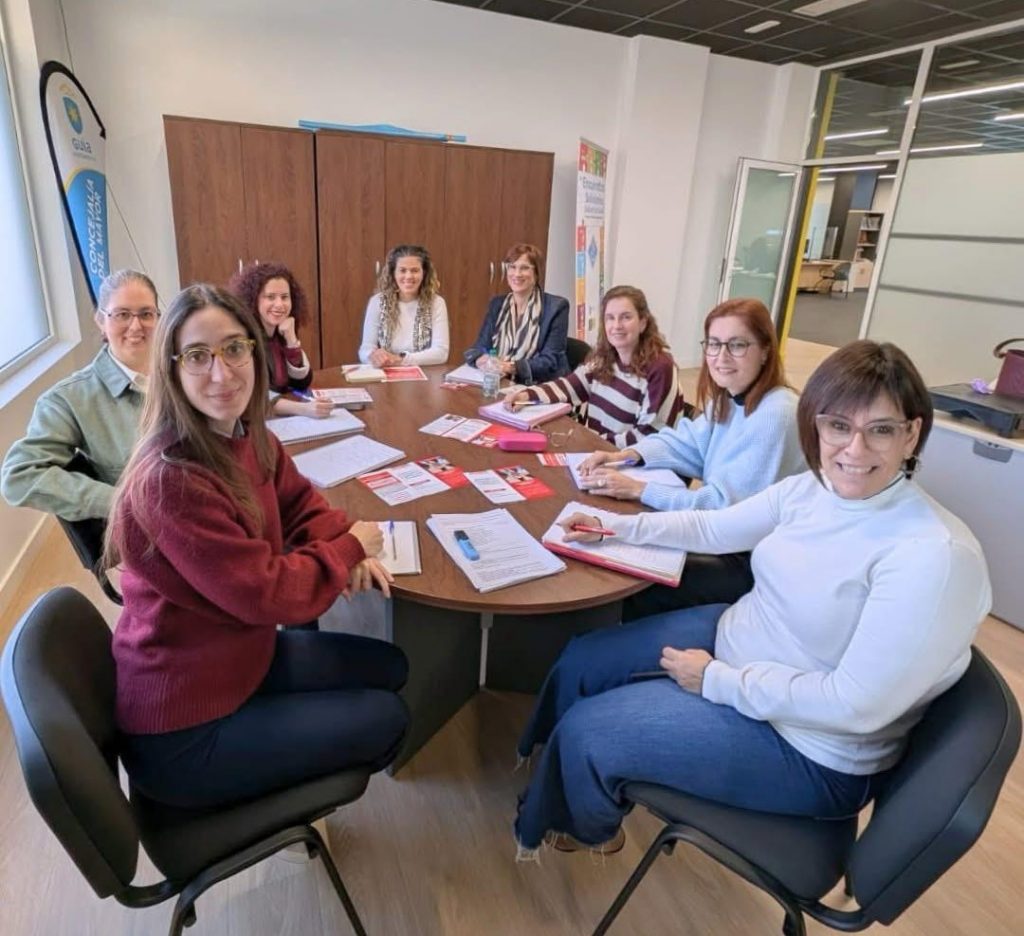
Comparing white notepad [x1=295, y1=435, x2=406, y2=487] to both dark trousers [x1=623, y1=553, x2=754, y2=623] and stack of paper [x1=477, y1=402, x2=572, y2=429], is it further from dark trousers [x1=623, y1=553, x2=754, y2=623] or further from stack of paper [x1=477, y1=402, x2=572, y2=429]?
dark trousers [x1=623, y1=553, x2=754, y2=623]

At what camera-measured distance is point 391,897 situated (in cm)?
143

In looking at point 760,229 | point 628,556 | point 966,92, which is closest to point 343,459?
point 628,556

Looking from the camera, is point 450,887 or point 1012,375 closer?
point 450,887

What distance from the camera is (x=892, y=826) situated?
0.90m

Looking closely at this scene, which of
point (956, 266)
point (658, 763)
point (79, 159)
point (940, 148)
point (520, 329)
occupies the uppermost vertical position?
point (940, 148)

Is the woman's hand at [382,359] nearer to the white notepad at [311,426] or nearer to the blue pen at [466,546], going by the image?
the white notepad at [311,426]

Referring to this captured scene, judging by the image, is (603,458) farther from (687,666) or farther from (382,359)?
(382,359)

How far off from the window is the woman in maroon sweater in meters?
2.45

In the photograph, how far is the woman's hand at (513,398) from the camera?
7.79 feet

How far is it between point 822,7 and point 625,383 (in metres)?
3.99

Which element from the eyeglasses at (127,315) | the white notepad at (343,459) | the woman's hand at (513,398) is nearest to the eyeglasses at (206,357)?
the white notepad at (343,459)

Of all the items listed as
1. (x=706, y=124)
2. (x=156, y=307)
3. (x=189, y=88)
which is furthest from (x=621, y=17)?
(x=156, y=307)

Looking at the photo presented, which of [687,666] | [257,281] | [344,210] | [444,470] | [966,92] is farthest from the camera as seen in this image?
[966,92]

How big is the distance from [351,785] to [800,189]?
6.99 meters
